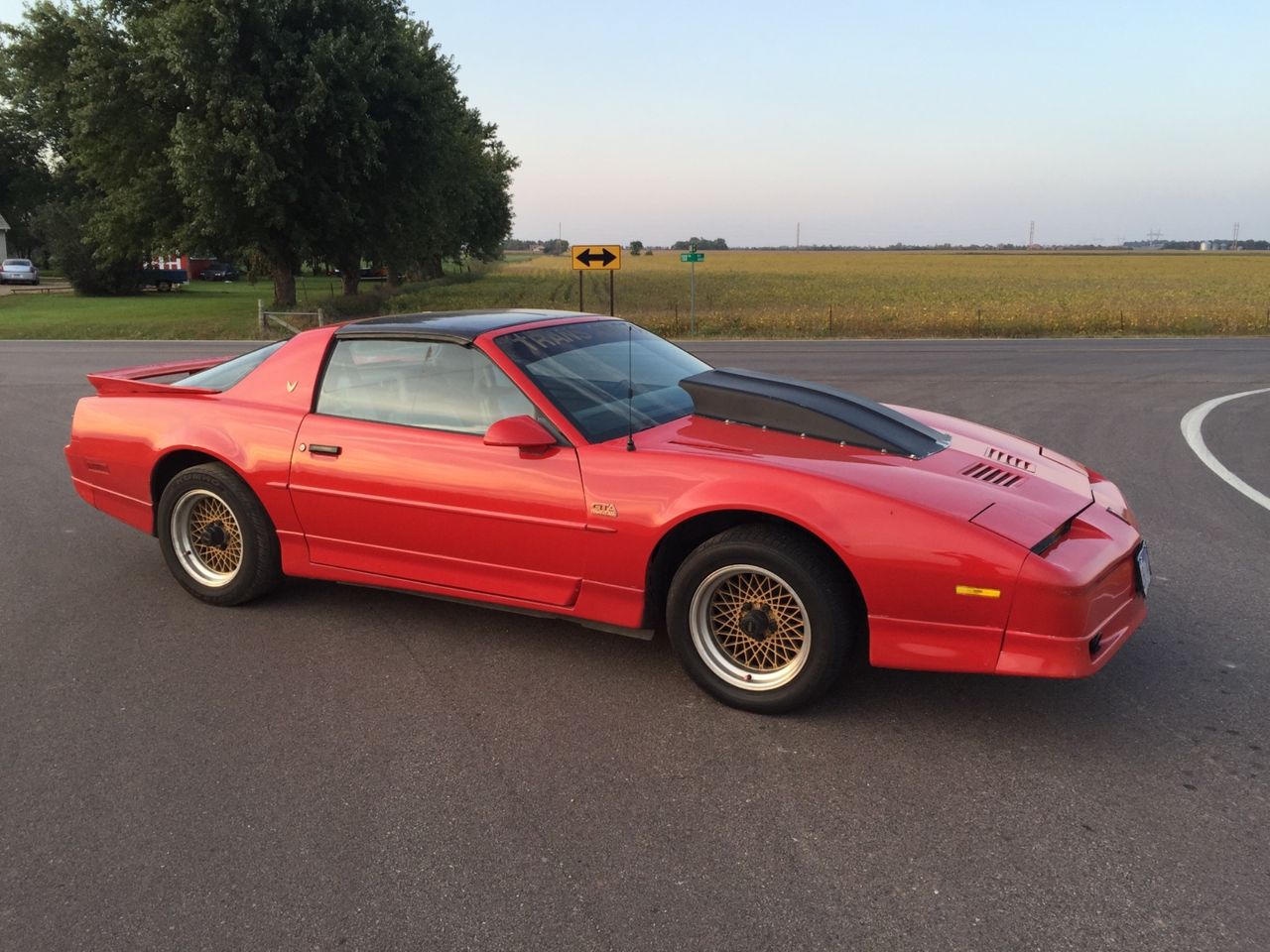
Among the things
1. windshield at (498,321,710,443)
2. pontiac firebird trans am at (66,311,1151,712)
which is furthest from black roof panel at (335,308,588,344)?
windshield at (498,321,710,443)

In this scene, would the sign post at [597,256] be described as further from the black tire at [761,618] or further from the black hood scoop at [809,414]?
the black tire at [761,618]

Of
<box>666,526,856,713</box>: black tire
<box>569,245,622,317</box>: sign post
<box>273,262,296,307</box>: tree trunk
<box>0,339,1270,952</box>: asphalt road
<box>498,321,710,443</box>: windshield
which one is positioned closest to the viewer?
<box>0,339,1270,952</box>: asphalt road

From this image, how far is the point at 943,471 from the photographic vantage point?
362 centimetres

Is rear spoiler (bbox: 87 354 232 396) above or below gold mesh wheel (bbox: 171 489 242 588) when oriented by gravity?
above

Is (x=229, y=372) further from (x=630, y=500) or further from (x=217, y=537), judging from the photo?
(x=630, y=500)

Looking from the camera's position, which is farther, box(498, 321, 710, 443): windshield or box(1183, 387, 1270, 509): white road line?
box(1183, 387, 1270, 509): white road line

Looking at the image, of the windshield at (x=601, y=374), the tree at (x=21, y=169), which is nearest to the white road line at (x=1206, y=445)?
the windshield at (x=601, y=374)

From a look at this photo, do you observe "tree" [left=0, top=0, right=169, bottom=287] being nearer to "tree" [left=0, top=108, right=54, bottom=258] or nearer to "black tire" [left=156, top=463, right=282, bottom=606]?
"black tire" [left=156, top=463, right=282, bottom=606]

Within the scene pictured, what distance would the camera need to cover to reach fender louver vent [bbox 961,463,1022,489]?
3.64 metres

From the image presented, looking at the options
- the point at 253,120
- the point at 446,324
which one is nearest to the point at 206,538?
the point at 446,324

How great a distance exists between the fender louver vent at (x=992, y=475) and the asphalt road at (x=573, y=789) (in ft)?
2.60

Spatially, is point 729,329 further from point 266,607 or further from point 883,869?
point 883,869

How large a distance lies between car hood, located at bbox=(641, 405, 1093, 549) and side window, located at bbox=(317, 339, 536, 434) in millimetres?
730

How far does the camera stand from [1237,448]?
8680 millimetres
